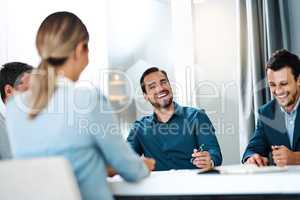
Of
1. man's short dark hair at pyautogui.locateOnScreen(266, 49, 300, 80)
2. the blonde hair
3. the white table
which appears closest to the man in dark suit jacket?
man's short dark hair at pyautogui.locateOnScreen(266, 49, 300, 80)

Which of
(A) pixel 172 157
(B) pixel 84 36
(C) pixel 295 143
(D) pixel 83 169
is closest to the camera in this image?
(D) pixel 83 169

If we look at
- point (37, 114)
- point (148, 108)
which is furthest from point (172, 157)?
point (37, 114)

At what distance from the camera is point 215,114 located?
3336mm

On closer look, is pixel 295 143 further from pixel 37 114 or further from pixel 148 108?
pixel 37 114

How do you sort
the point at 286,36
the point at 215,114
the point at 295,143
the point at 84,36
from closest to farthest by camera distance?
the point at 84,36 → the point at 295,143 → the point at 286,36 → the point at 215,114

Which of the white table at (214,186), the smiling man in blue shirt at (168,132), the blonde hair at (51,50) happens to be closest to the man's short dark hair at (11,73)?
the smiling man in blue shirt at (168,132)

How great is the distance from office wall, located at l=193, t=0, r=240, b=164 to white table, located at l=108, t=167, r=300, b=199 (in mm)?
2058

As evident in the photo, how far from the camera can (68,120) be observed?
1.23 m

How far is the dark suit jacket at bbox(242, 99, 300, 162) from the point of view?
7.73 ft

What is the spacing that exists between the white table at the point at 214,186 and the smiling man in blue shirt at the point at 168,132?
46.6 inches

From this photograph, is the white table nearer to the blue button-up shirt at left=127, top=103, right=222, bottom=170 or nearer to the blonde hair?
the blonde hair

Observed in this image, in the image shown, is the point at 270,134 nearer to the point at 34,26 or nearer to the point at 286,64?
the point at 286,64

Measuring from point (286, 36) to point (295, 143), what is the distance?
957 mm

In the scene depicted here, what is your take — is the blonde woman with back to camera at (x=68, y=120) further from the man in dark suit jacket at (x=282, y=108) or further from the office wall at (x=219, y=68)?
the office wall at (x=219, y=68)
